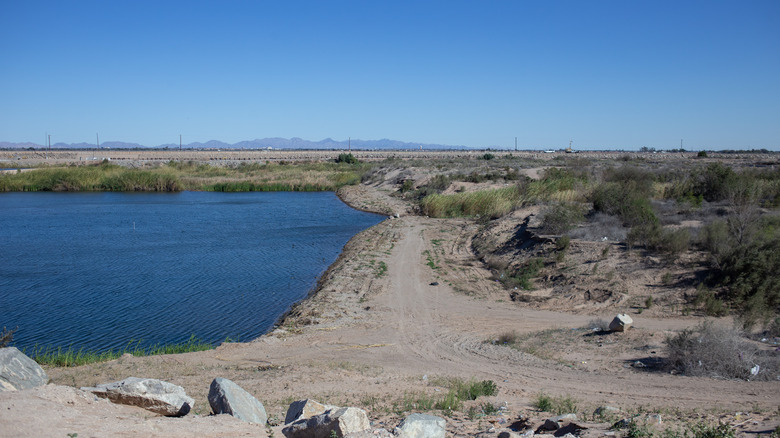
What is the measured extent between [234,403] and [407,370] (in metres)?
4.77

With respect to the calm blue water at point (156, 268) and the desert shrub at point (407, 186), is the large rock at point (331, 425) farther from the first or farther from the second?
the desert shrub at point (407, 186)

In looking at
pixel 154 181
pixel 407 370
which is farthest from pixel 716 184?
pixel 154 181

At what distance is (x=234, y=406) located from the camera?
735 centimetres

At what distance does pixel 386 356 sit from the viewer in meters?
12.5

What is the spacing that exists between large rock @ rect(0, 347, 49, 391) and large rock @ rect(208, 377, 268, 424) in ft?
8.92

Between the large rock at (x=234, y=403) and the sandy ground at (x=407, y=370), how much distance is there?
0.27m

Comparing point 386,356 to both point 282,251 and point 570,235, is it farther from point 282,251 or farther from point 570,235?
point 282,251

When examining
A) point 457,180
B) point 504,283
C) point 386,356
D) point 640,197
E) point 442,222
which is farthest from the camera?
point 457,180

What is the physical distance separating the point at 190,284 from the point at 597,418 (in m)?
16.3

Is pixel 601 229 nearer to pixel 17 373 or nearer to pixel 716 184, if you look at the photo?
pixel 716 184

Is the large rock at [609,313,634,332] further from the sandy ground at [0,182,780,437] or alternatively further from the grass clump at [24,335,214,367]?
the grass clump at [24,335,214,367]

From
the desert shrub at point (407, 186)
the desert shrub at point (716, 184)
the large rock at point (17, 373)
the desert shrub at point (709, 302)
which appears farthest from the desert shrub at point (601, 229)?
the desert shrub at point (407, 186)

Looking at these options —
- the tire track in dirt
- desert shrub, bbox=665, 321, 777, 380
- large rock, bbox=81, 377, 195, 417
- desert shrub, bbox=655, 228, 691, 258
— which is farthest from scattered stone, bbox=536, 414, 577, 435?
desert shrub, bbox=655, 228, 691, 258

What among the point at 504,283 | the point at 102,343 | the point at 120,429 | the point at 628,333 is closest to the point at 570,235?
the point at 504,283
